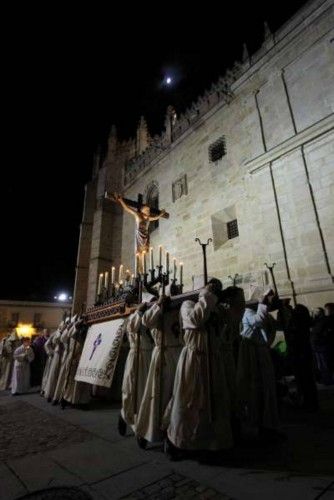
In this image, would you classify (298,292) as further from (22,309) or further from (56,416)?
(22,309)

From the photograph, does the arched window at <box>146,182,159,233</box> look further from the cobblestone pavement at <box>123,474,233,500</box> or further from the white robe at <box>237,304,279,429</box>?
the cobblestone pavement at <box>123,474,233,500</box>

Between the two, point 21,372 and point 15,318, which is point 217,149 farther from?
point 15,318

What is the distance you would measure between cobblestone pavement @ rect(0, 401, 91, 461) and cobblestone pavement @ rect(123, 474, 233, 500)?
71.0 inches

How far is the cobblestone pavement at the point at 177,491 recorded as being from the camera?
7.50ft

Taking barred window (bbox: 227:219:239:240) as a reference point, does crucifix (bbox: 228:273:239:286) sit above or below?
below

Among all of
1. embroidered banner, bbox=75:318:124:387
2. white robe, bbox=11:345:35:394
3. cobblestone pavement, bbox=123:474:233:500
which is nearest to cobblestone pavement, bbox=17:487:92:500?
cobblestone pavement, bbox=123:474:233:500

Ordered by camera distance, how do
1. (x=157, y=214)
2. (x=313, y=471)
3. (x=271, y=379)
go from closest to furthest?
(x=313, y=471)
(x=271, y=379)
(x=157, y=214)

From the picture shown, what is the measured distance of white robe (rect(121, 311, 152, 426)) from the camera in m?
3.93

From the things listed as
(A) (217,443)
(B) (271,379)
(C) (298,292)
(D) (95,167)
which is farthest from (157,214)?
(D) (95,167)

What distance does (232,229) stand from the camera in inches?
476

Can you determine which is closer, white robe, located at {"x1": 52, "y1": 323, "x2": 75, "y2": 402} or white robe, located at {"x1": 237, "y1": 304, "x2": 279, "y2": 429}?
white robe, located at {"x1": 237, "y1": 304, "x2": 279, "y2": 429}

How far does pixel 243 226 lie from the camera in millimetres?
11047

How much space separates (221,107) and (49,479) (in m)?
14.4

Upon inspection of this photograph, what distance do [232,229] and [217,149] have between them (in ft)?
13.5
